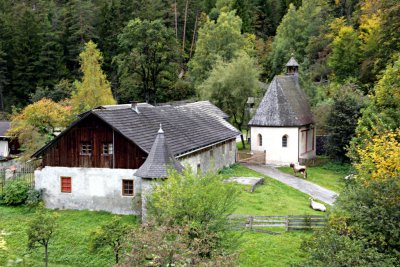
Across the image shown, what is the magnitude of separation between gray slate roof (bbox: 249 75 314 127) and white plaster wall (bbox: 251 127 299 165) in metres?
0.52

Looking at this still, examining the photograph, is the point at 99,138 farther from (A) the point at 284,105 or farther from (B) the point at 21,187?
(A) the point at 284,105

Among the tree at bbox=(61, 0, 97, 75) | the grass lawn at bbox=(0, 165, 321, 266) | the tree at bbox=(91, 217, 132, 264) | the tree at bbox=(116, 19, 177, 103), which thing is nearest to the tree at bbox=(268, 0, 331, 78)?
the tree at bbox=(116, 19, 177, 103)

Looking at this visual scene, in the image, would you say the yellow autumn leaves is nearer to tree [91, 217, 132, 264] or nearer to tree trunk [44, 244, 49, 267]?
tree [91, 217, 132, 264]

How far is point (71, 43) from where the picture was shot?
233ft

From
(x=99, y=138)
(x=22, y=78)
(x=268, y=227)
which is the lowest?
(x=268, y=227)

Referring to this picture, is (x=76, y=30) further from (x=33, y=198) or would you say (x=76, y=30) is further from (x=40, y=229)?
(x=40, y=229)

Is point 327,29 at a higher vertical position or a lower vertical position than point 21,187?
higher

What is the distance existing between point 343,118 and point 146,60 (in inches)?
1161

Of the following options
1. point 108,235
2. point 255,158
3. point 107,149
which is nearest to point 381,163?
point 108,235

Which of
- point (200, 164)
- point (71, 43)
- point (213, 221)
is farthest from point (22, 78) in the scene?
point (213, 221)

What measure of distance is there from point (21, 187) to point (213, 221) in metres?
15.8

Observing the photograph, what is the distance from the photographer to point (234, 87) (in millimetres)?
45062

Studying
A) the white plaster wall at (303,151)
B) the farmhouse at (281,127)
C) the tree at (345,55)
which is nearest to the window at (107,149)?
the farmhouse at (281,127)

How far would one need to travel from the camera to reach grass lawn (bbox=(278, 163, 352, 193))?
3275cm
